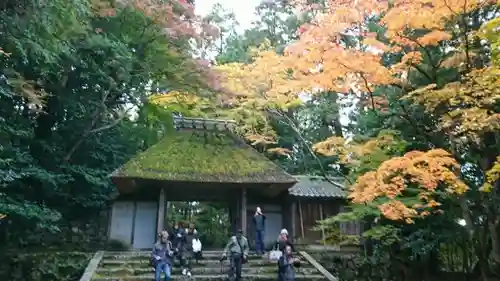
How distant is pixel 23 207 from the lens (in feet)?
41.2

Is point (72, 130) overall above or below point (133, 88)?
below

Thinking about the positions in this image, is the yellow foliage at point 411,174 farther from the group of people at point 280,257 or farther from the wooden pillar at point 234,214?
the wooden pillar at point 234,214

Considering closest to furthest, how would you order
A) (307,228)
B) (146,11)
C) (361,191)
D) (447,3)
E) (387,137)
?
(447,3)
(361,191)
(387,137)
(146,11)
(307,228)

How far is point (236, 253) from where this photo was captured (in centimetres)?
1033

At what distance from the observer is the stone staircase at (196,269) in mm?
11109

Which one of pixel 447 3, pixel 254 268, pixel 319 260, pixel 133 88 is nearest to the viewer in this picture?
pixel 447 3

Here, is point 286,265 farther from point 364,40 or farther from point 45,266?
point 45,266

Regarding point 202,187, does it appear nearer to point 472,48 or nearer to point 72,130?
point 72,130

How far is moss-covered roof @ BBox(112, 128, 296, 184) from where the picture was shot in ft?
44.7

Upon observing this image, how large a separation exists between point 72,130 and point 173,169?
4650mm

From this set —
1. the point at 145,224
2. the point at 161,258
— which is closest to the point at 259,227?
the point at 161,258

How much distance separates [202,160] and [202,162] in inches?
4.9

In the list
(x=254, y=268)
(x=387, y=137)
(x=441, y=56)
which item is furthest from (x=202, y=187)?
(x=441, y=56)

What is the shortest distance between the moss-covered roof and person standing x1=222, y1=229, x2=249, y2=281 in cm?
355
